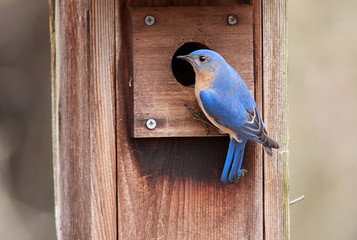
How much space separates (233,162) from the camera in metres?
2.90

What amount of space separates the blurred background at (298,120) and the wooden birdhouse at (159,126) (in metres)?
1.85

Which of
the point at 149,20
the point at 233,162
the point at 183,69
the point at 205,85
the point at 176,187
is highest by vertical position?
the point at 149,20

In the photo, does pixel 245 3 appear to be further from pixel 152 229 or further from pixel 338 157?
pixel 338 157

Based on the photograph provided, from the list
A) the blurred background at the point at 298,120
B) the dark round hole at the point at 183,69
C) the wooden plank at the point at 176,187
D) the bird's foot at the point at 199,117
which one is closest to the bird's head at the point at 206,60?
the bird's foot at the point at 199,117

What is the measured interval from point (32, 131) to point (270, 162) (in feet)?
7.87

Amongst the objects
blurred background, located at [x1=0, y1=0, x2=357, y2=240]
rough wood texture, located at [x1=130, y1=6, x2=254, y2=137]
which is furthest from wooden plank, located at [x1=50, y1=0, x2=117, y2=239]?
blurred background, located at [x1=0, y1=0, x2=357, y2=240]

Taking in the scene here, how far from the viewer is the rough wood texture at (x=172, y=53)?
9.51ft

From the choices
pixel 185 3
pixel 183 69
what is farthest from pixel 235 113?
pixel 183 69

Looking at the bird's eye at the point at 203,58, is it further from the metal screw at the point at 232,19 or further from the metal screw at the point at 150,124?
the metal screw at the point at 150,124

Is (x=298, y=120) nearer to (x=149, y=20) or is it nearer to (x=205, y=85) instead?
(x=205, y=85)

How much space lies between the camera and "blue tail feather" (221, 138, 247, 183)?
2.90 meters

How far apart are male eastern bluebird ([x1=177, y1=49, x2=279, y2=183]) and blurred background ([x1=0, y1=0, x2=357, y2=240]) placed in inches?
86.0

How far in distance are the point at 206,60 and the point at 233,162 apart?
17.7 inches

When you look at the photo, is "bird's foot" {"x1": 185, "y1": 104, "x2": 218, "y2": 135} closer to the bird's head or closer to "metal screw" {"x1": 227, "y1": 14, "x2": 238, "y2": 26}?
the bird's head
